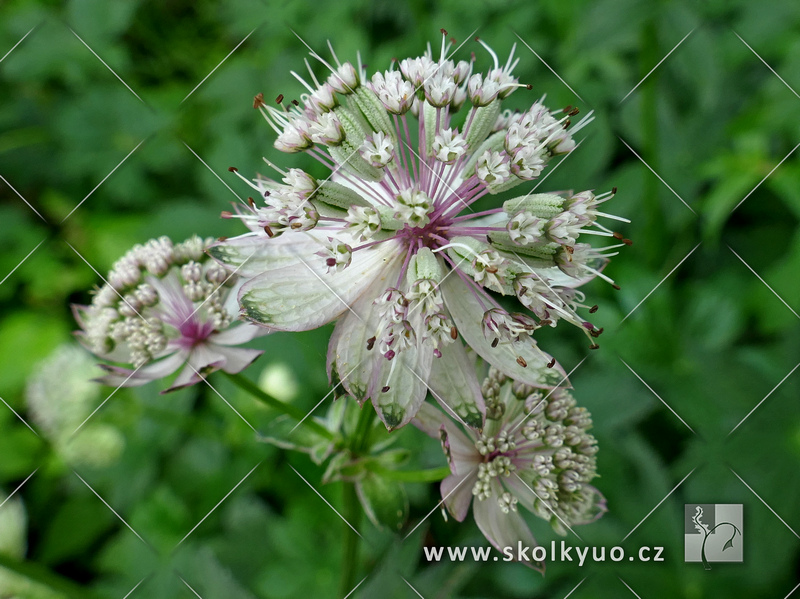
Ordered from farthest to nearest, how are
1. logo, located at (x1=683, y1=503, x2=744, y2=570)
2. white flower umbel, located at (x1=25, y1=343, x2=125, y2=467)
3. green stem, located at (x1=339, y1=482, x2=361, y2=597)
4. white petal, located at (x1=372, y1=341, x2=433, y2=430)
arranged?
1. white flower umbel, located at (x1=25, y1=343, x2=125, y2=467)
2. logo, located at (x1=683, y1=503, x2=744, y2=570)
3. green stem, located at (x1=339, y1=482, x2=361, y2=597)
4. white petal, located at (x1=372, y1=341, x2=433, y2=430)

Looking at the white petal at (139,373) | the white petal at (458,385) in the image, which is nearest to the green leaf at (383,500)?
the white petal at (458,385)

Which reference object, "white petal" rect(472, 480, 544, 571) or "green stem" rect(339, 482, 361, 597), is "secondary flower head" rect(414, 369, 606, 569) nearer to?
"white petal" rect(472, 480, 544, 571)

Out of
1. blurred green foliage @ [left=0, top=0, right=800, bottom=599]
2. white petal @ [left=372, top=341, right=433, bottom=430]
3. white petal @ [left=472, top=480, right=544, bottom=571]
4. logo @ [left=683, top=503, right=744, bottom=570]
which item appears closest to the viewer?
white petal @ [left=372, top=341, right=433, bottom=430]

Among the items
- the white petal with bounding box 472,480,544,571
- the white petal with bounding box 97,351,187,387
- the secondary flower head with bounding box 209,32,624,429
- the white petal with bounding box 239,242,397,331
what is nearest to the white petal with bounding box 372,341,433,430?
the secondary flower head with bounding box 209,32,624,429

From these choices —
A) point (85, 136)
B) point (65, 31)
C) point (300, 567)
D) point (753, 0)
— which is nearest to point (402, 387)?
point (300, 567)

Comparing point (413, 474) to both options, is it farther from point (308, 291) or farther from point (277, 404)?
point (308, 291)

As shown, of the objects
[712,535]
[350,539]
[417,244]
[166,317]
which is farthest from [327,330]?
[712,535]
